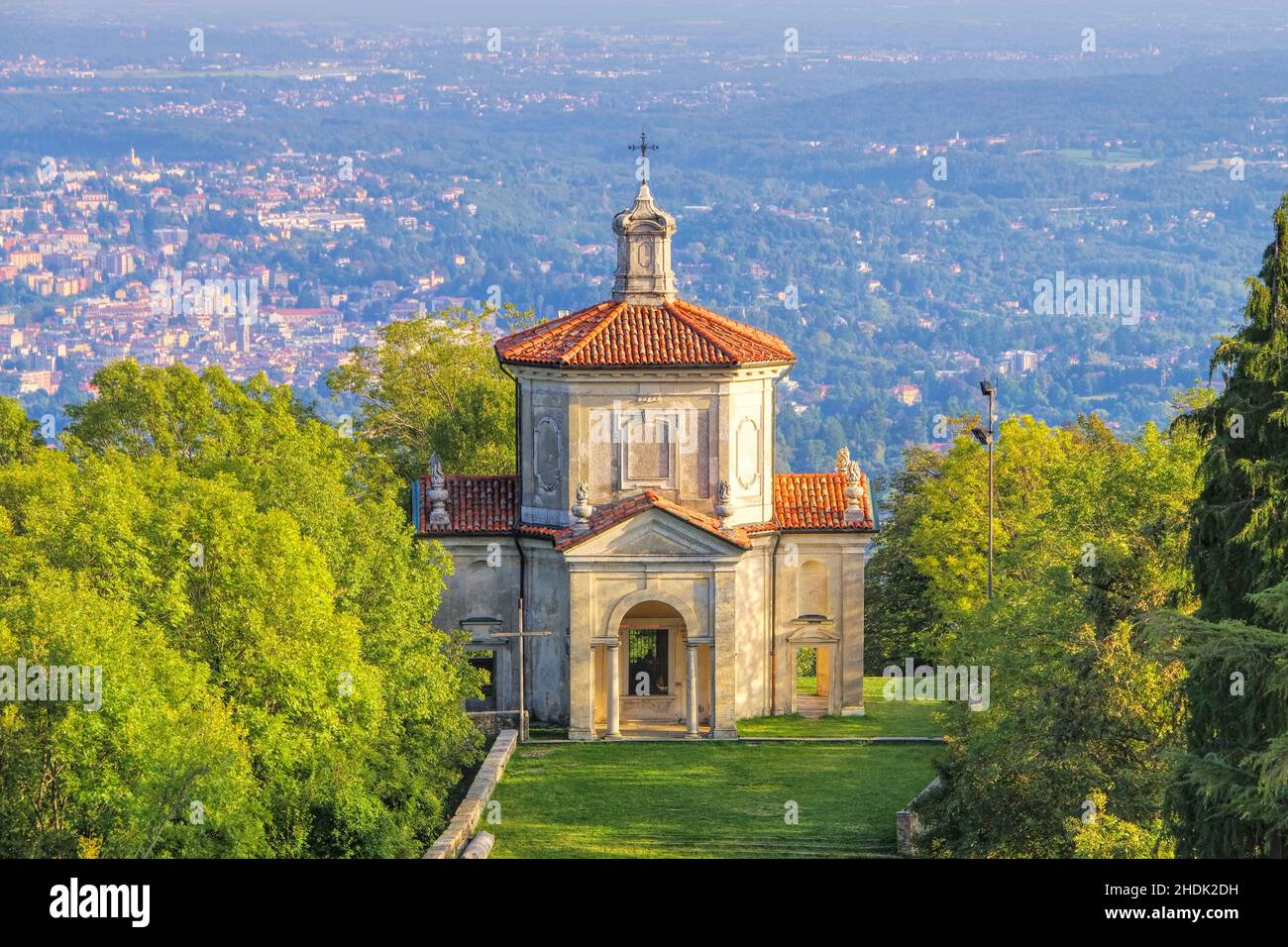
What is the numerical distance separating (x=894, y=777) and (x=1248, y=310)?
18799 millimetres

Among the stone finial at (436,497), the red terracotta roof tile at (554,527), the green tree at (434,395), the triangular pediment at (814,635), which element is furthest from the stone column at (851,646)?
the green tree at (434,395)

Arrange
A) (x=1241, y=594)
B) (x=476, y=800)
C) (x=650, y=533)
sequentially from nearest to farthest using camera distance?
(x=1241, y=594) → (x=476, y=800) → (x=650, y=533)

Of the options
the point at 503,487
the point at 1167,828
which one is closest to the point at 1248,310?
the point at 1167,828

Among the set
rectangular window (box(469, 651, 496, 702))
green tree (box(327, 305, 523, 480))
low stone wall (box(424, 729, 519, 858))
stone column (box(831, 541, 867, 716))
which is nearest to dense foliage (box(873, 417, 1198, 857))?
stone column (box(831, 541, 867, 716))

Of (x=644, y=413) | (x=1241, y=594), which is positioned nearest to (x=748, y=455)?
(x=644, y=413)

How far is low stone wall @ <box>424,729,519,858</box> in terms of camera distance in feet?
120

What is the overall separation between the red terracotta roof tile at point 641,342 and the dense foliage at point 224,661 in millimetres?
5312

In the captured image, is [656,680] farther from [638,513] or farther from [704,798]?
[704,798]

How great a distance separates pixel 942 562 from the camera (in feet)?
193

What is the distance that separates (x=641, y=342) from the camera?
4844 cm

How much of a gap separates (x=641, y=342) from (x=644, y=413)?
1610 millimetres

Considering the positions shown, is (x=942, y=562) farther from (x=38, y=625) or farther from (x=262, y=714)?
(x=38, y=625)

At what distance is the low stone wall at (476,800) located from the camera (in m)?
36.6

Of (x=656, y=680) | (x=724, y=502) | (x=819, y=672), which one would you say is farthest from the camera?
(x=656, y=680)
